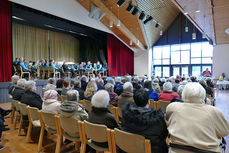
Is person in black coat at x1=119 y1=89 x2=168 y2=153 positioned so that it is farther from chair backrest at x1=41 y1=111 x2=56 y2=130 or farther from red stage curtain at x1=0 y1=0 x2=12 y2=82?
red stage curtain at x1=0 y1=0 x2=12 y2=82

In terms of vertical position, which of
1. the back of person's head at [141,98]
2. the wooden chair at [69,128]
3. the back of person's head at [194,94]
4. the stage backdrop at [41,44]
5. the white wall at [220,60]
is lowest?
the wooden chair at [69,128]

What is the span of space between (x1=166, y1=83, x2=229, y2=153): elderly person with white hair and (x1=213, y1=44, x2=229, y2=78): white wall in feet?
41.4

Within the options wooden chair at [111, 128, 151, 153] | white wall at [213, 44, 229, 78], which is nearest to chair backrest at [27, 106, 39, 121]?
wooden chair at [111, 128, 151, 153]

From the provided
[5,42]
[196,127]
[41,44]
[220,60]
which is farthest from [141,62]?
[196,127]

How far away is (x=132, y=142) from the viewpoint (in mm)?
1448

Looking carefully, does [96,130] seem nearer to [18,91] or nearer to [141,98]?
[141,98]

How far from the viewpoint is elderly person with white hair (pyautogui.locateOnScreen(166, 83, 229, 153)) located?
1.28 metres

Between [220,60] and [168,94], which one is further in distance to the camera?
[220,60]

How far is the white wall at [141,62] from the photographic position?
49.6 feet

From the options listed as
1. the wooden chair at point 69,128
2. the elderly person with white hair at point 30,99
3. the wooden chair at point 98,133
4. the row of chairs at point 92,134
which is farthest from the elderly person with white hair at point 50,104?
the wooden chair at point 98,133

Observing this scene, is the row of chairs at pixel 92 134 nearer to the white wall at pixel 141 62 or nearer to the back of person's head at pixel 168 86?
the back of person's head at pixel 168 86

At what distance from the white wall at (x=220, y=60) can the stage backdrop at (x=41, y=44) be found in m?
11.9

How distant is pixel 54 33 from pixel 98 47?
401cm

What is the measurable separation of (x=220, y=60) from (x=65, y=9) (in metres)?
11.5
